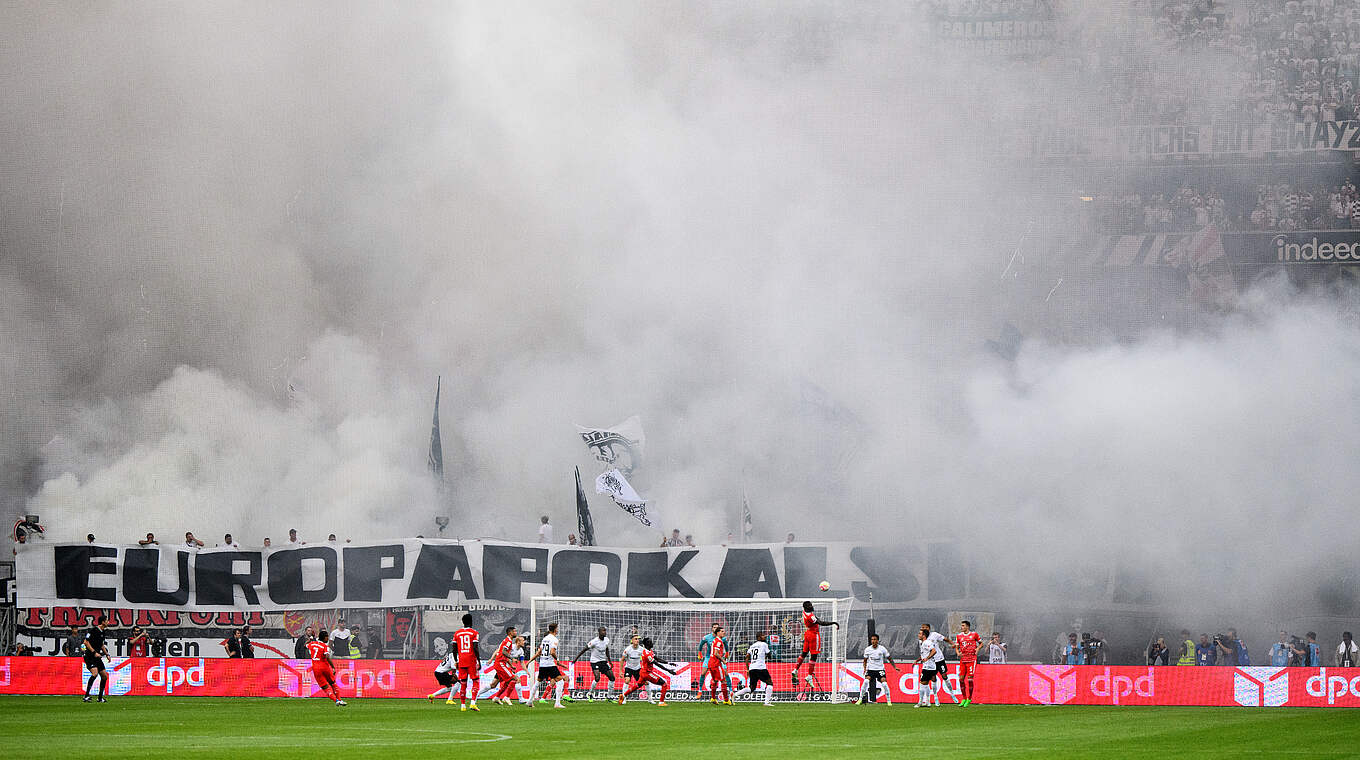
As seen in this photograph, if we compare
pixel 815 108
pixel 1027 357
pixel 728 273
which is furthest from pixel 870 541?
pixel 815 108

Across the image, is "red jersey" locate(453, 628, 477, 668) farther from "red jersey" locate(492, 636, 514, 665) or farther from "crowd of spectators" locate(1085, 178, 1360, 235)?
"crowd of spectators" locate(1085, 178, 1360, 235)

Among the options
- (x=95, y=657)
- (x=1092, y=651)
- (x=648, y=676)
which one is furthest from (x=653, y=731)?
(x=1092, y=651)

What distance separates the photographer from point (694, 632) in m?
29.9

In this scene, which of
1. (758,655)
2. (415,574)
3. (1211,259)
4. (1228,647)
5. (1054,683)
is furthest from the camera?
(1211,259)

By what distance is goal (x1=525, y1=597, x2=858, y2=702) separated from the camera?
28.3 meters

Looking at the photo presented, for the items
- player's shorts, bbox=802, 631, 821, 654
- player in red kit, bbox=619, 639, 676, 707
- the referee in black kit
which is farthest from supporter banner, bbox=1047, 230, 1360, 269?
the referee in black kit

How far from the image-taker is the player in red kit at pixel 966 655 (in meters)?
26.4

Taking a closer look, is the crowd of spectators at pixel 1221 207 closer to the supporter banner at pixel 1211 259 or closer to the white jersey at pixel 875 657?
the supporter banner at pixel 1211 259

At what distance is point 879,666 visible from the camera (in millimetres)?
26750

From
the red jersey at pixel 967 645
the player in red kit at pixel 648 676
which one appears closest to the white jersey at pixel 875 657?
the red jersey at pixel 967 645

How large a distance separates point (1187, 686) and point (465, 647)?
1310 cm

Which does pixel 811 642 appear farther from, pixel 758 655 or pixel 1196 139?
pixel 1196 139

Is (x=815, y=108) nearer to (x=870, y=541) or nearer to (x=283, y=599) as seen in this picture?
(x=870, y=541)

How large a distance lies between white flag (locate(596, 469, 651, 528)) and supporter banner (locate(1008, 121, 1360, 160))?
15.1 metres
